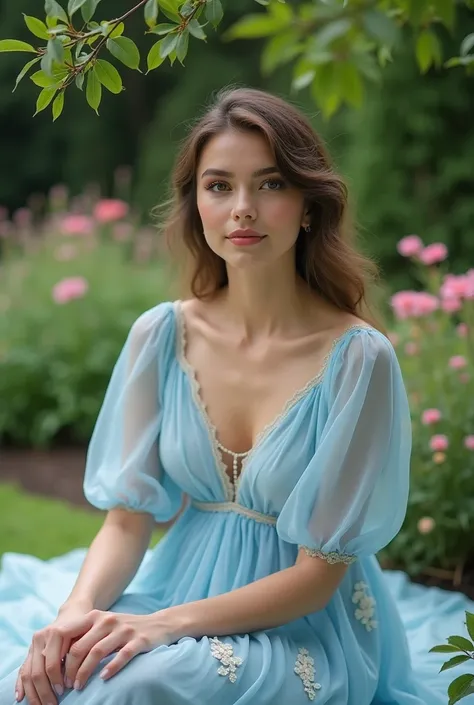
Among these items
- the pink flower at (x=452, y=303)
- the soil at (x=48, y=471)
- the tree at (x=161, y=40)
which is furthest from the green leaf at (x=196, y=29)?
the soil at (x=48, y=471)

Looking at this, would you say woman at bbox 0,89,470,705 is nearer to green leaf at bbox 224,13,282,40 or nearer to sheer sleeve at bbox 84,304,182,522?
sheer sleeve at bbox 84,304,182,522

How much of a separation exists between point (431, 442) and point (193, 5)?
6.42 ft

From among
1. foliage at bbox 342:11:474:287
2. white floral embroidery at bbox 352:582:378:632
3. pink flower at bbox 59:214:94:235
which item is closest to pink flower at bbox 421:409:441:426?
white floral embroidery at bbox 352:582:378:632

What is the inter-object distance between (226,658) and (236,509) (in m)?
0.43

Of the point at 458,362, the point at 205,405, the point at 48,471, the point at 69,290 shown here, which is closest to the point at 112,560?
the point at 205,405

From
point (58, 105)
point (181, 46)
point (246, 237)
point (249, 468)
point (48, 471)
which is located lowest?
point (48, 471)

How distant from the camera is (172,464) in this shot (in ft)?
7.80

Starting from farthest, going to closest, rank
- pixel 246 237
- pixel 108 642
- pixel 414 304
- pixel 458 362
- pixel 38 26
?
pixel 414 304 < pixel 458 362 < pixel 246 237 < pixel 108 642 < pixel 38 26

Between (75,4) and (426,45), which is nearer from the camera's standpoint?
(75,4)

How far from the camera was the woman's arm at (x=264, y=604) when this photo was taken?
2062 mm

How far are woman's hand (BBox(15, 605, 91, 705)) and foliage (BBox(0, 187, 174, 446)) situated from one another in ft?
11.8

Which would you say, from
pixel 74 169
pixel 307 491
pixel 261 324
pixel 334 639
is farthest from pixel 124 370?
pixel 74 169

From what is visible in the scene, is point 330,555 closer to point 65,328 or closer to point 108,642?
point 108,642

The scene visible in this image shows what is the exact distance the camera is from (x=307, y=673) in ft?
6.86
